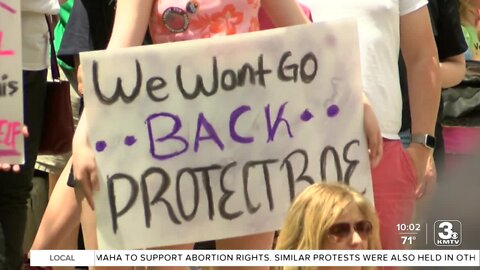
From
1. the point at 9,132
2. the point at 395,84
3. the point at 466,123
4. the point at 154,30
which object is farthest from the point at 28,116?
the point at 466,123

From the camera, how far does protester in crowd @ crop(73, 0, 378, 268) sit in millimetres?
3896

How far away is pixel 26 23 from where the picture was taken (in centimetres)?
473

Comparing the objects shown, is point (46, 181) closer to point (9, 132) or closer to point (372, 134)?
point (9, 132)

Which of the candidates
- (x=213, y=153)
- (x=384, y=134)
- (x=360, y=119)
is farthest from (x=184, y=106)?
(x=384, y=134)

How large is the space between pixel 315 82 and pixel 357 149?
22 cm

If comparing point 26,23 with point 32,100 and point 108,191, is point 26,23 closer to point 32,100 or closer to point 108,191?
point 32,100

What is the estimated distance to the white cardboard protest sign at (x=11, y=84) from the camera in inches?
173

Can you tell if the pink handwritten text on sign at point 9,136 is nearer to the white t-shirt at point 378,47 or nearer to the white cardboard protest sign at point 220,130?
the white cardboard protest sign at point 220,130

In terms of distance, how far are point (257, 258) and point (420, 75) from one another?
37.4 inches

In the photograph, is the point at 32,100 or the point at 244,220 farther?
the point at 32,100

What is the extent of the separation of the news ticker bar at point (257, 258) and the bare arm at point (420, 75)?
0.86 feet

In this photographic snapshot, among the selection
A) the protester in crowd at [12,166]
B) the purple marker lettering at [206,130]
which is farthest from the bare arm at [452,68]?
the protester in crowd at [12,166]

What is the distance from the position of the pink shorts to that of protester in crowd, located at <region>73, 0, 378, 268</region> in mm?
414

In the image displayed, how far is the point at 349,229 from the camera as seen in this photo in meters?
3.79
